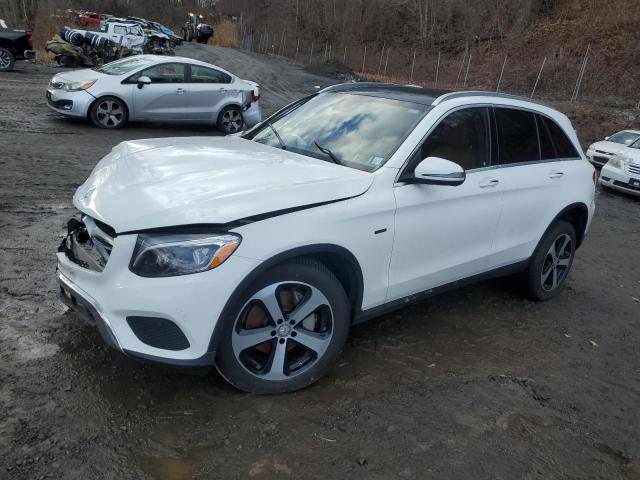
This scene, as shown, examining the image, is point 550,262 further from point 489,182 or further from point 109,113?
point 109,113

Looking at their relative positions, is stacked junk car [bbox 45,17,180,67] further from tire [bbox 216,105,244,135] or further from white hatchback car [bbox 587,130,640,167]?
white hatchback car [bbox 587,130,640,167]

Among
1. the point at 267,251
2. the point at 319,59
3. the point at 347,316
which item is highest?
the point at 267,251

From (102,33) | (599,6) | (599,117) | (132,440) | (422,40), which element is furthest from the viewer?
(422,40)

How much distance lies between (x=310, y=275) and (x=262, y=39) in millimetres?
55659

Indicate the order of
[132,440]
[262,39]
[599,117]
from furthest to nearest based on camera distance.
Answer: [262,39], [599,117], [132,440]

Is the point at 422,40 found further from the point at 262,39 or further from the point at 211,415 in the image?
the point at 211,415

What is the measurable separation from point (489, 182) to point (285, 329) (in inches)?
78.6

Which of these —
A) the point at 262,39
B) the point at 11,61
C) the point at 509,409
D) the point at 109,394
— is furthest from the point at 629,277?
the point at 262,39

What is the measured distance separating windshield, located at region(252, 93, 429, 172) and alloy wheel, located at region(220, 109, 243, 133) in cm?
903

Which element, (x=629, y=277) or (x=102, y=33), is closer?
(x=629, y=277)

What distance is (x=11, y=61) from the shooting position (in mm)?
19750

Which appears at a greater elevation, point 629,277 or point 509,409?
point 509,409

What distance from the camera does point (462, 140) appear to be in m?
4.14

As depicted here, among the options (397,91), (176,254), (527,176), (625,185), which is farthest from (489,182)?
(625,185)
